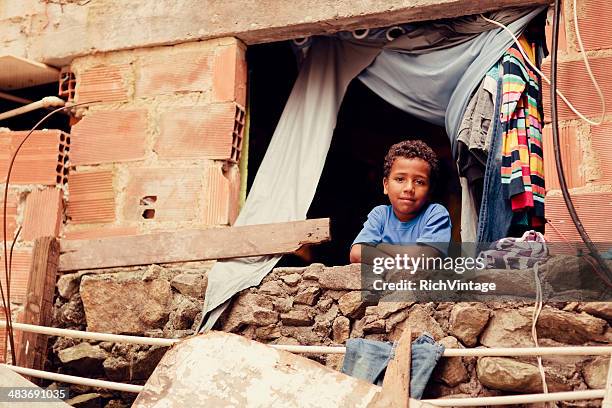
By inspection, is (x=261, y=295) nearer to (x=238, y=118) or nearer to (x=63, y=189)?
(x=238, y=118)

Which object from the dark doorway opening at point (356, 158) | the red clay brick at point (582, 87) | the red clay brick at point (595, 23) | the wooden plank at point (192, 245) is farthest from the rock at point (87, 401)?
the red clay brick at point (595, 23)

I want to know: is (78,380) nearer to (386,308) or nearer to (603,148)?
(386,308)

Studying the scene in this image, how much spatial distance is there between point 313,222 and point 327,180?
2732 mm

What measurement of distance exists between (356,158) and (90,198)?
274 cm

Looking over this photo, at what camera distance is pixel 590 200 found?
429 centimetres

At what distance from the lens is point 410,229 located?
470 cm

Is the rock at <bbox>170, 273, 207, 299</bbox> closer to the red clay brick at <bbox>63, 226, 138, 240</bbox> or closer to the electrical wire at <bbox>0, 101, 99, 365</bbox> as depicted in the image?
the red clay brick at <bbox>63, 226, 138, 240</bbox>

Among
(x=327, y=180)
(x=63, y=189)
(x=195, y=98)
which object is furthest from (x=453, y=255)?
(x=327, y=180)

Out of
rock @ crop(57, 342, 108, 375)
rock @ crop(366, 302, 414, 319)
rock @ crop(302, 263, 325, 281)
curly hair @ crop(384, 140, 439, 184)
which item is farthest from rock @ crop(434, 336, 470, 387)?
rock @ crop(57, 342, 108, 375)

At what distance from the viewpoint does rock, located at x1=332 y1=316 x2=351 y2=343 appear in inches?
170

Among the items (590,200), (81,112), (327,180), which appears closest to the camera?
(590,200)

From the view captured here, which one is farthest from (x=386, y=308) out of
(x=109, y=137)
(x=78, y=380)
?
(x=109, y=137)

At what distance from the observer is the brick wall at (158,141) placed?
5.07m

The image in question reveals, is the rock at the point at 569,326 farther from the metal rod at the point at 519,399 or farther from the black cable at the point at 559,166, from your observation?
the metal rod at the point at 519,399
